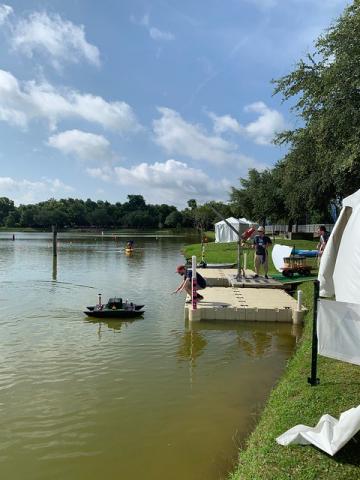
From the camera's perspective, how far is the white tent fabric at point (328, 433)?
4266 millimetres

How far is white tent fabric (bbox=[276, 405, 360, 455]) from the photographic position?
427 cm

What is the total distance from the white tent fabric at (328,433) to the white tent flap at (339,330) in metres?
0.81

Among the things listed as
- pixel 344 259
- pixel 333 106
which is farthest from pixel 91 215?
pixel 344 259

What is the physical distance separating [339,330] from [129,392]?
378cm

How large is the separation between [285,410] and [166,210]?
162 meters

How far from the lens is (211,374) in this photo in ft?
27.4

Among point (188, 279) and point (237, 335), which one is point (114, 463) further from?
point (188, 279)

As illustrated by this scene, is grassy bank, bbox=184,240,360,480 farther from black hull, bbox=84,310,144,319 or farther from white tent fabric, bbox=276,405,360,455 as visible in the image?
black hull, bbox=84,310,144,319

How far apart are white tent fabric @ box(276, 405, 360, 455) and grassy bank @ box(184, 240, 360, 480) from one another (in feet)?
0.27

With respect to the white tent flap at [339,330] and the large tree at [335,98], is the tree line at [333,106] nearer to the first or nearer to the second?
the large tree at [335,98]

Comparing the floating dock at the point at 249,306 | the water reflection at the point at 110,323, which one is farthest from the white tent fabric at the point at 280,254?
the water reflection at the point at 110,323

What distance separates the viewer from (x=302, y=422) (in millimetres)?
5121

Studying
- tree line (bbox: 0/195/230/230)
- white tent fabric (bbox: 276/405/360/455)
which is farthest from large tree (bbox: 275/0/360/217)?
tree line (bbox: 0/195/230/230)

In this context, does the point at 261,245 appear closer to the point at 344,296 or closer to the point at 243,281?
the point at 243,281
